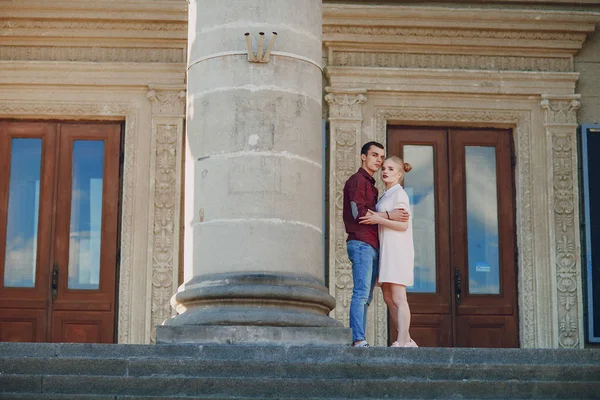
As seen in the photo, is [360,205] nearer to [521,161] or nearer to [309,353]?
[309,353]

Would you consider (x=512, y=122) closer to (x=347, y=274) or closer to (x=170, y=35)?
(x=347, y=274)

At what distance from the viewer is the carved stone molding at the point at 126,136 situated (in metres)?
13.9

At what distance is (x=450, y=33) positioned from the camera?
14766mm

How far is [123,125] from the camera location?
1452cm

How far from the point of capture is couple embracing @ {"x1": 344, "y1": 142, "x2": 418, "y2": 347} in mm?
10430

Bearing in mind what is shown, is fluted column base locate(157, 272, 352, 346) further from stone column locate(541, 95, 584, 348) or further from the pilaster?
stone column locate(541, 95, 584, 348)

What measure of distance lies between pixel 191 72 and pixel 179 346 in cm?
292

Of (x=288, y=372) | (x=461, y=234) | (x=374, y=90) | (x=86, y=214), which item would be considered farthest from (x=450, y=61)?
(x=288, y=372)

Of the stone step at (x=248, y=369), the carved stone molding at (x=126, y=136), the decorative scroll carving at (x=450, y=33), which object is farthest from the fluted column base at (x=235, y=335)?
the decorative scroll carving at (x=450, y=33)

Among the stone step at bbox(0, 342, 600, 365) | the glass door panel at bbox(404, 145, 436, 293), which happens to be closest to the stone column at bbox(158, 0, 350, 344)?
the stone step at bbox(0, 342, 600, 365)

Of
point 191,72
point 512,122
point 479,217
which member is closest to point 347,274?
point 479,217

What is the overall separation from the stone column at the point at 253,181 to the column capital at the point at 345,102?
11.3 feet

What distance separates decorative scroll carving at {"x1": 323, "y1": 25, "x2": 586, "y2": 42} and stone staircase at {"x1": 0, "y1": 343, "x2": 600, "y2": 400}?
6.60 metres

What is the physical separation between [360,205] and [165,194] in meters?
3.92
